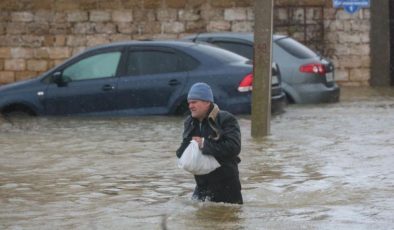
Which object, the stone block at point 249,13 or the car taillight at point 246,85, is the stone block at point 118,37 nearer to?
the stone block at point 249,13

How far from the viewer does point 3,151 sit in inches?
575

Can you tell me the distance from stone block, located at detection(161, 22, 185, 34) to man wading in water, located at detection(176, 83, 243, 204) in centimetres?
1785

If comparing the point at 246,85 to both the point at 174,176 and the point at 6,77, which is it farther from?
the point at 6,77

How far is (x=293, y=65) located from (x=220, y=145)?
11.5m

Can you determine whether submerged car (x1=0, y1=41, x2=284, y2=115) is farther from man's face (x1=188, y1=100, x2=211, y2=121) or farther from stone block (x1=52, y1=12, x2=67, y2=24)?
stone block (x1=52, y1=12, x2=67, y2=24)

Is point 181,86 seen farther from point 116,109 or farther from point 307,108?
point 307,108

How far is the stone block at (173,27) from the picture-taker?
27391mm

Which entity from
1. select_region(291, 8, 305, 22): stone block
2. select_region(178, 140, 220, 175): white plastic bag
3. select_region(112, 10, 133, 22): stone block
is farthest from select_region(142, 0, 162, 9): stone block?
select_region(178, 140, 220, 175): white plastic bag

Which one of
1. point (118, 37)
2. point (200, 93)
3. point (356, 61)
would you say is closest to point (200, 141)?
point (200, 93)

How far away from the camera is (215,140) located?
9.40 m

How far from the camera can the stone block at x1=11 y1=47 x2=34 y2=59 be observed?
27844 millimetres

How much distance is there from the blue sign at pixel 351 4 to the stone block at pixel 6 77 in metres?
7.52

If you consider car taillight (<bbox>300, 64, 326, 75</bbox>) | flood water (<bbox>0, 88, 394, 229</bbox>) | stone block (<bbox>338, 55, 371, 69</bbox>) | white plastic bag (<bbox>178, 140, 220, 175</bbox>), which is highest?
white plastic bag (<bbox>178, 140, 220, 175</bbox>)

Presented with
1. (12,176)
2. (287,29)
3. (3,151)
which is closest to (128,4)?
(287,29)
